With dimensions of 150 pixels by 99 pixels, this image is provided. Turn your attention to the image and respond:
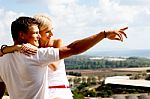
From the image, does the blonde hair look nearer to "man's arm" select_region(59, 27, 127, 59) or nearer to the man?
the man

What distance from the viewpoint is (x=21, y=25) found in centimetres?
161

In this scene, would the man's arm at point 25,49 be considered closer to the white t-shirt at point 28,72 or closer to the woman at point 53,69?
the white t-shirt at point 28,72

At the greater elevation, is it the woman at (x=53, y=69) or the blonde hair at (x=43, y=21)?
the blonde hair at (x=43, y=21)

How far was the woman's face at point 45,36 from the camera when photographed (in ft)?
6.36

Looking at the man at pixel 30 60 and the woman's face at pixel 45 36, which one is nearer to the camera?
the man at pixel 30 60

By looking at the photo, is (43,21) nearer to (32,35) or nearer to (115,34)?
(32,35)

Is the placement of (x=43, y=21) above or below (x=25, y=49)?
above

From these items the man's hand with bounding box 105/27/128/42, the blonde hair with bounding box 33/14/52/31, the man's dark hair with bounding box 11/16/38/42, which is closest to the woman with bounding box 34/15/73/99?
the blonde hair with bounding box 33/14/52/31

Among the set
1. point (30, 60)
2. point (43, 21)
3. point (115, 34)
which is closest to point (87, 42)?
point (115, 34)

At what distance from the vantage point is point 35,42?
164 centimetres

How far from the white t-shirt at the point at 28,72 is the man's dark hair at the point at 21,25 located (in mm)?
81

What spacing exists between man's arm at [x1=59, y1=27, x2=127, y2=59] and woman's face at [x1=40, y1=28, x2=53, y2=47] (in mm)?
402

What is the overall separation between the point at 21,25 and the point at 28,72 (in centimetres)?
19

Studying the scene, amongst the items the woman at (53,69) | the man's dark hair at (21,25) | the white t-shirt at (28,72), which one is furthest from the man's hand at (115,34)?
the woman at (53,69)
